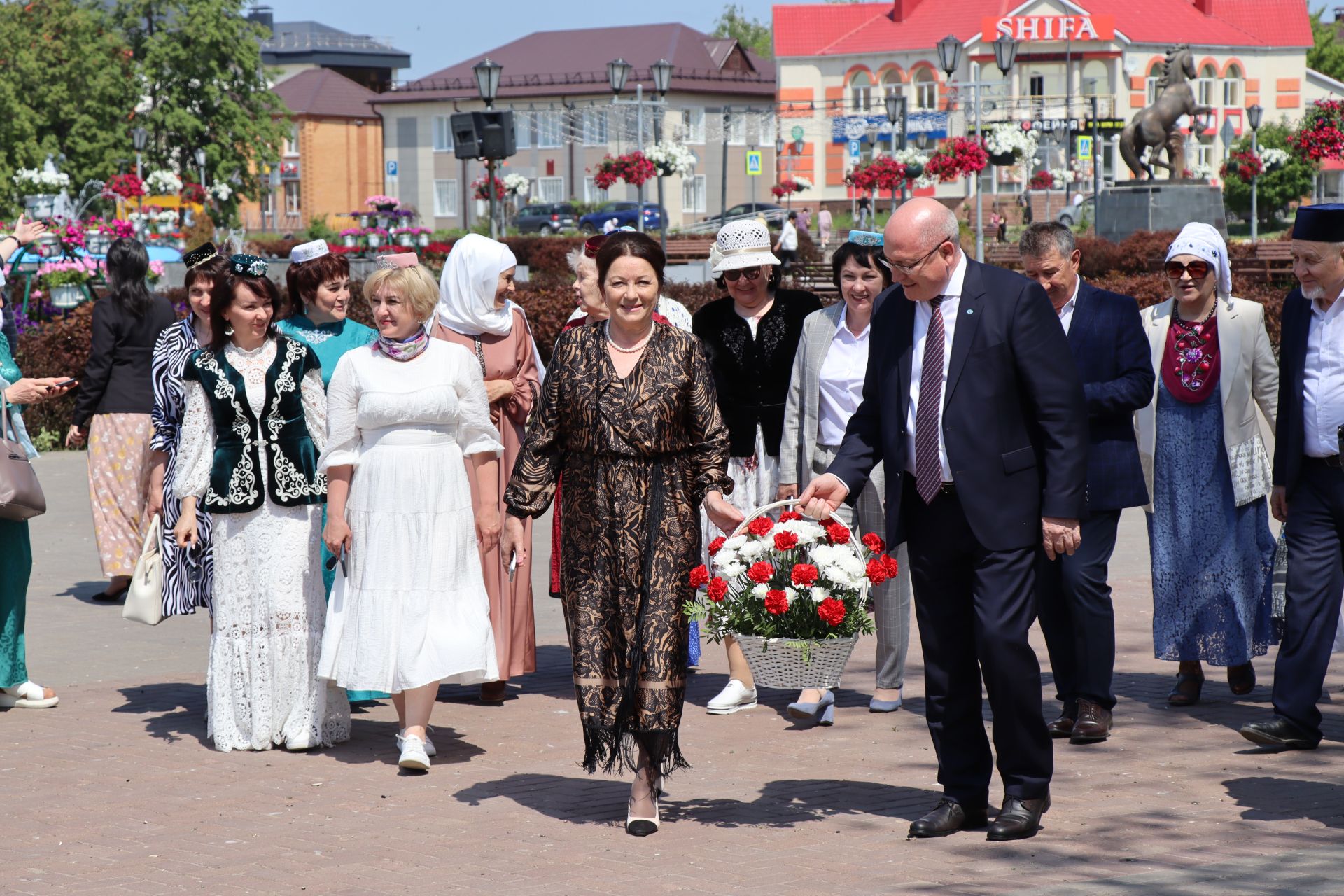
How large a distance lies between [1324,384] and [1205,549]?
40.8 inches

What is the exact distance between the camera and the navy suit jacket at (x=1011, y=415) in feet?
16.6

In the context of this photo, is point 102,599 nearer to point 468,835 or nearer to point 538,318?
point 468,835

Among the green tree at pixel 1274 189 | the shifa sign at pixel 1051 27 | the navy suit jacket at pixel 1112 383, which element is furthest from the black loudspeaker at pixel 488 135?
the shifa sign at pixel 1051 27

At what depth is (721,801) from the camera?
18.9ft

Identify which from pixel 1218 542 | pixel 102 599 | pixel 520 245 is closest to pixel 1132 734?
pixel 1218 542

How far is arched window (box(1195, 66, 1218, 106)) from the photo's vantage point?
78.2 metres

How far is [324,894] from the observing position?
15.6 feet

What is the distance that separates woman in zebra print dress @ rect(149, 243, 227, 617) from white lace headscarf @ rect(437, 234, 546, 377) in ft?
3.17

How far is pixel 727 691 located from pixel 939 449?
239cm

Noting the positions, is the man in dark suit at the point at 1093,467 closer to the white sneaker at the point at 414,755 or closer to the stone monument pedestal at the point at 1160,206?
the white sneaker at the point at 414,755

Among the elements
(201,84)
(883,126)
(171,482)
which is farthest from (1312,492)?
(883,126)

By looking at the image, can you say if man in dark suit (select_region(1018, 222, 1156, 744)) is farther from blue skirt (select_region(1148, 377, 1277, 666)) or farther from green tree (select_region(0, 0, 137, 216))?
green tree (select_region(0, 0, 137, 216))

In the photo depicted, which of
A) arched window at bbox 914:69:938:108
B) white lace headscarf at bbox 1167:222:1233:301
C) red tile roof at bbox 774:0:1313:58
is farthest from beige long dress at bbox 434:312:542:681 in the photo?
arched window at bbox 914:69:938:108

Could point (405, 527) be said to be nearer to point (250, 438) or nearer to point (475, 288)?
point (250, 438)
